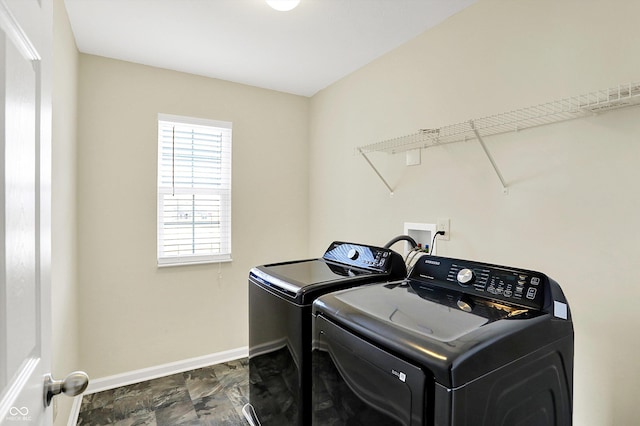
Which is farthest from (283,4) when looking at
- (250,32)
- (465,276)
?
(465,276)

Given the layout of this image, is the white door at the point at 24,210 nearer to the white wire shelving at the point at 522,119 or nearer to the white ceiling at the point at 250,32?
the white ceiling at the point at 250,32

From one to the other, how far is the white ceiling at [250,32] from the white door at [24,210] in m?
1.32

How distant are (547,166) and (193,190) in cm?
249

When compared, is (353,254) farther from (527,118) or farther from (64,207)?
(64,207)

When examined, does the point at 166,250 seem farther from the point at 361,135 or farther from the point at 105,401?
the point at 361,135

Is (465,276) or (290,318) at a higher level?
(465,276)

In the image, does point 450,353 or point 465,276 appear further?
point 465,276

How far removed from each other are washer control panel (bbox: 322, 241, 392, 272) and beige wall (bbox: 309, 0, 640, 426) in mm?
408

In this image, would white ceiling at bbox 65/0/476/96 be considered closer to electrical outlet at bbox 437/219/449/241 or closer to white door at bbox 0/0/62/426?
electrical outlet at bbox 437/219/449/241

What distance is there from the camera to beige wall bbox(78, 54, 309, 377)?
2.43 metres

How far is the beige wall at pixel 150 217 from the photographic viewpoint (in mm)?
2432

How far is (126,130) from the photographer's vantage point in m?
2.52

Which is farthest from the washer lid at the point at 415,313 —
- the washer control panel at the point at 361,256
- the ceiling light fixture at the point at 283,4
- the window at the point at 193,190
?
the window at the point at 193,190

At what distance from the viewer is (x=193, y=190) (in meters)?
2.80
